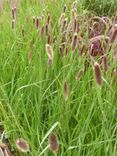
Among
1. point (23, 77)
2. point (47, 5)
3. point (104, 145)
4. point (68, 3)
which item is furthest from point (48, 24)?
point (68, 3)

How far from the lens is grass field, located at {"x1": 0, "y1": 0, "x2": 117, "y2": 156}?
1.60 meters

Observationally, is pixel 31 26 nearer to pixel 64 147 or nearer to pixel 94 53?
pixel 94 53

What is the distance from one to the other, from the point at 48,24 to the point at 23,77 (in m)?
0.34

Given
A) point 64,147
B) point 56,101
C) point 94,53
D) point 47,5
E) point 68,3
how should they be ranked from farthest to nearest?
point 68,3, point 47,5, point 94,53, point 56,101, point 64,147

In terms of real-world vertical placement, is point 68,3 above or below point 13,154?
above

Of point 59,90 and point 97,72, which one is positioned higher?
point 97,72

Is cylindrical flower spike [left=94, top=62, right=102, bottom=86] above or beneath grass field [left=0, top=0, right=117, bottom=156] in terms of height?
above

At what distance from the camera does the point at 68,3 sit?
340 cm

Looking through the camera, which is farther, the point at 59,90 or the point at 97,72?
the point at 59,90

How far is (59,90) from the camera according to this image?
1.82 metres

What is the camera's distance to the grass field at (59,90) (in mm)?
1600

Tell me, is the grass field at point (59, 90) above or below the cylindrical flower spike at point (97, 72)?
below

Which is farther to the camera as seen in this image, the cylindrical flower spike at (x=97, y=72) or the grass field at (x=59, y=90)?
the grass field at (x=59, y=90)

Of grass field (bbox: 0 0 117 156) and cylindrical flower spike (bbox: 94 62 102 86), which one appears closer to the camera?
cylindrical flower spike (bbox: 94 62 102 86)
